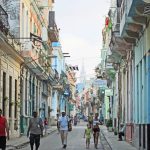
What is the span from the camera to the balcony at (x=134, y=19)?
62.7 ft

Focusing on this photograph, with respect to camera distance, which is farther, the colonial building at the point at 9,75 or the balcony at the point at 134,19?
the colonial building at the point at 9,75

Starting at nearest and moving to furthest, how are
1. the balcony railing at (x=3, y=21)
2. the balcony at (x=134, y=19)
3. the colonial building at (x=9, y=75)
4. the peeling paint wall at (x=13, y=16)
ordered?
the balcony at (x=134, y=19)
the balcony railing at (x=3, y=21)
the colonial building at (x=9, y=75)
the peeling paint wall at (x=13, y=16)

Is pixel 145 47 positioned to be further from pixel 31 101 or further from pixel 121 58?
pixel 31 101

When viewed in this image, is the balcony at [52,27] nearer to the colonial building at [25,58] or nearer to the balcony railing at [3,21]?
the colonial building at [25,58]

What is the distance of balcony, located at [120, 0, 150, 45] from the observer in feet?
62.7

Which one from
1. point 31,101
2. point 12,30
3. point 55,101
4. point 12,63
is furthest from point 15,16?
point 55,101

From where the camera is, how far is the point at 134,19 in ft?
71.4

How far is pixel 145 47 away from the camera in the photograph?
22.6 metres

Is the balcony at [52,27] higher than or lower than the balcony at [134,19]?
higher

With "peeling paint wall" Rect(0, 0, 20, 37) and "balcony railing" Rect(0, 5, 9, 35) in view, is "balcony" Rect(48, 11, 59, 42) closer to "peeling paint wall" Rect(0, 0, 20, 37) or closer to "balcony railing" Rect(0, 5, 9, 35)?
"peeling paint wall" Rect(0, 0, 20, 37)

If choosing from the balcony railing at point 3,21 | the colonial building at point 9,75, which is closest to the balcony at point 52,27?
the colonial building at point 9,75

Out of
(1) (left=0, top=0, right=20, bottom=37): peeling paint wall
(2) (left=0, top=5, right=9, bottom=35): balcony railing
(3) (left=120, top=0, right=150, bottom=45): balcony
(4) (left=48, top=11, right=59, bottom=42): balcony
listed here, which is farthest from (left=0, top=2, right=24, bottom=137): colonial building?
(4) (left=48, top=11, right=59, bottom=42): balcony

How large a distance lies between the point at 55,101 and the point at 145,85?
2199 inches

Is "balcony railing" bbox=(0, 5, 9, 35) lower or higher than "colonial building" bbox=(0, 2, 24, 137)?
higher
